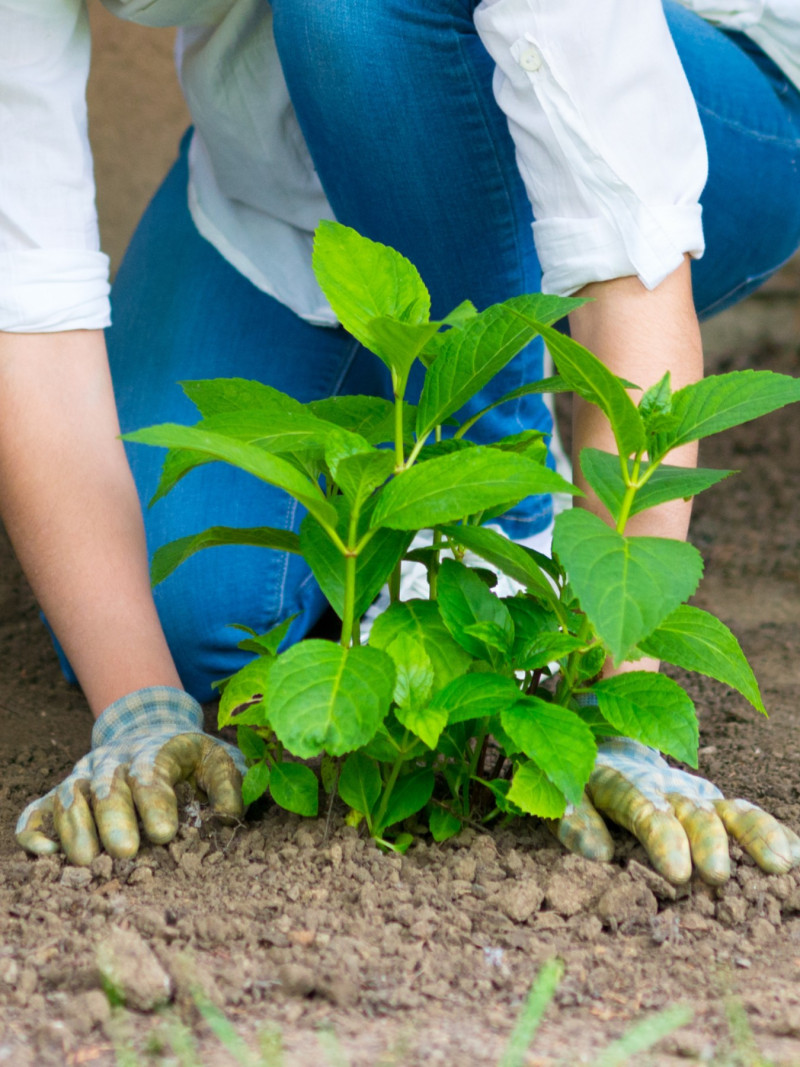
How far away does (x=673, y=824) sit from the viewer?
885 millimetres

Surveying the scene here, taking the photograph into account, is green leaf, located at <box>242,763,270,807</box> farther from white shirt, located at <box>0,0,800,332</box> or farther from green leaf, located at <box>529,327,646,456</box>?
white shirt, located at <box>0,0,800,332</box>

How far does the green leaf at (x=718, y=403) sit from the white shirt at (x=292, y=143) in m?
0.21

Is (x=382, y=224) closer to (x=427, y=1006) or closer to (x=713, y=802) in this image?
(x=713, y=802)

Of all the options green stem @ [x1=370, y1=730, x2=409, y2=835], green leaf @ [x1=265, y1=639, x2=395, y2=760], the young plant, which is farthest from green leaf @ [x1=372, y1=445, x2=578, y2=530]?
green stem @ [x1=370, y1=730, x2=409, y2=835]

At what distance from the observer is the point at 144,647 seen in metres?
1.21

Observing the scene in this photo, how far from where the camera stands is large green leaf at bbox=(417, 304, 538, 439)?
823mm

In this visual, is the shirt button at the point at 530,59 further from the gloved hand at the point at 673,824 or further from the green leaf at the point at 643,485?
the gloved hand at the point at 673,824

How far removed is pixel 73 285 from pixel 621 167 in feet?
2.09

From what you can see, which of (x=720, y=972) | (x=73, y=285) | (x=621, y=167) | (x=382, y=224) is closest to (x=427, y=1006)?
(x=720, y=972)

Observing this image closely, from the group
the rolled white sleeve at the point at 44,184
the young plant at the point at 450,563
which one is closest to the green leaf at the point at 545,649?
the young plant at the point at 450,563

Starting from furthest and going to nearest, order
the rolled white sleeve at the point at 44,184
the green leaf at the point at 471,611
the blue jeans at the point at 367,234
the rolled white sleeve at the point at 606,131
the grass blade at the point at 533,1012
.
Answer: the blue jeans at the point at 367,234 → the rolled white sleeve at the point at 44,184 → the rolled white sleeve at the point at 606,131 → the green leaf at the point at 471,611 → the grass blade at the point at 533,1012

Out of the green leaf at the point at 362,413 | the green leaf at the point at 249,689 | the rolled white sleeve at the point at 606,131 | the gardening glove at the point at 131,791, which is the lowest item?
the gardening glove at the point at 131,791

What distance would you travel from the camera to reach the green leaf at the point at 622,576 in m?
0.68

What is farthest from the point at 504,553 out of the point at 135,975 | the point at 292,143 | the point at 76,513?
the point at 292,143
